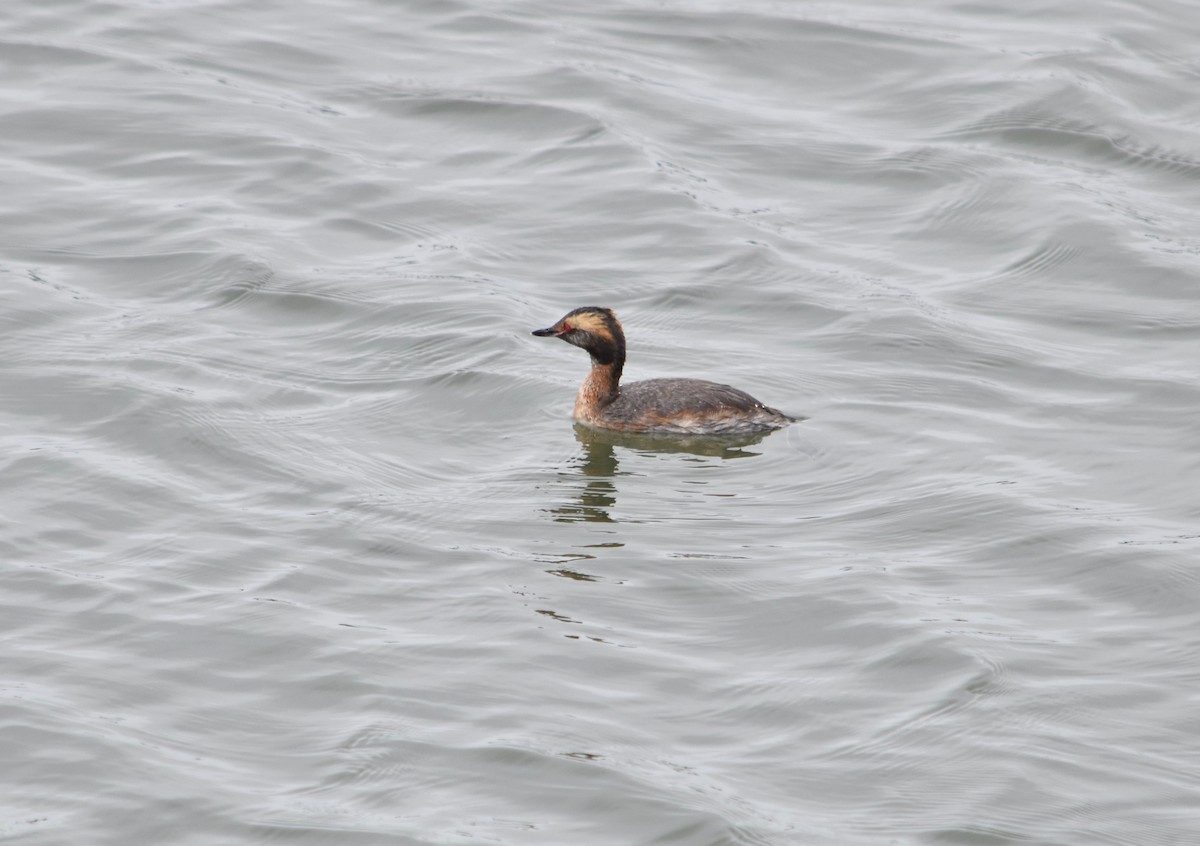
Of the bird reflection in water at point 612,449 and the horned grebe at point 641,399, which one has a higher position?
the horned grebe at point 641,399

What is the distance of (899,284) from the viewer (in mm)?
16594

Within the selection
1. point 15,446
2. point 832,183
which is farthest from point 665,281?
point 15,446

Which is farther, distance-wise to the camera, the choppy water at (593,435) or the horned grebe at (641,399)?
the horned grebe at (641,399)

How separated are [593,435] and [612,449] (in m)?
0.20

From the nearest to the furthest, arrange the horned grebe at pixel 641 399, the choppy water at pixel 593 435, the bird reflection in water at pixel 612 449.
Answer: the choppy water at pixel 593 435
the bird reflection in water at pixel 612 449
the horned grebe at pixel 641 399

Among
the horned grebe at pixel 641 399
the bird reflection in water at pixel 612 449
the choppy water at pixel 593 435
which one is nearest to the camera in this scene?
the choppy water at pixel 593 435

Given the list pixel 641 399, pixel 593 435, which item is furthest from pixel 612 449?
pixel 641 399

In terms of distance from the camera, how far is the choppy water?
9820 mm

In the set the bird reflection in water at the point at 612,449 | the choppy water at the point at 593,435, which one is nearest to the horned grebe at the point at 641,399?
the bird reflection in water at the point at 612,449

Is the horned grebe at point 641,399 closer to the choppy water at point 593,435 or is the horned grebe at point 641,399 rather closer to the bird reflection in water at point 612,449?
the bird reflection in water at point 612,449

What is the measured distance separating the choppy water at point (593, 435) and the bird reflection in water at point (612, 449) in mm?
63

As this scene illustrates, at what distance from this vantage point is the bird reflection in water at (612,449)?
13.3 m

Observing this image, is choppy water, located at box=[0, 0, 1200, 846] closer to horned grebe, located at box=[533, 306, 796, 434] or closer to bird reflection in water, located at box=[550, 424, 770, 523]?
bird reflection in water, located at box=[550, 424, 770, 523]

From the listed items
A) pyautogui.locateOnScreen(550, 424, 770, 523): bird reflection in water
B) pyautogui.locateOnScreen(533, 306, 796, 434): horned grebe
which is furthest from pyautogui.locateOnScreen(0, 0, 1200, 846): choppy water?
pyautogui.locateOnScreen(533, 306, 796, 434): horned grebe
